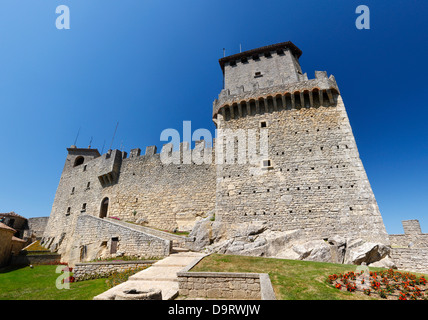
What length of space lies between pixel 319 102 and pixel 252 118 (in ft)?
16.3

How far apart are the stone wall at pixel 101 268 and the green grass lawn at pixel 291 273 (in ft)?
13.4

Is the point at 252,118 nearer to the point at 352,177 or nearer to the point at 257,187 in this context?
the point at 257,187

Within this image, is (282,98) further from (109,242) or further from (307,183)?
(109,242)

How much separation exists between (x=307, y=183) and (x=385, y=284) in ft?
26.0

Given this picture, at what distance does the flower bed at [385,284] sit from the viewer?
521 cm

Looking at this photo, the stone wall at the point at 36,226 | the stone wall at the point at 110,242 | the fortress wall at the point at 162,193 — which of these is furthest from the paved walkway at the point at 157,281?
the stone wall at the point at 36,226

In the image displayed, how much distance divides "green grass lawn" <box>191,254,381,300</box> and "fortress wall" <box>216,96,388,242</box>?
4.27m

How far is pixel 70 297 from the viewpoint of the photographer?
771cm

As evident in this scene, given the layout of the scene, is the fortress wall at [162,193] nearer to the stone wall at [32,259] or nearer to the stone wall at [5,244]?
the stone wall at [32,259]

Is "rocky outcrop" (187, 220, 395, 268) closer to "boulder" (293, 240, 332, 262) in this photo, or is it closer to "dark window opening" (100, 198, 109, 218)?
"boulder" (293, 240, 332, 262)
